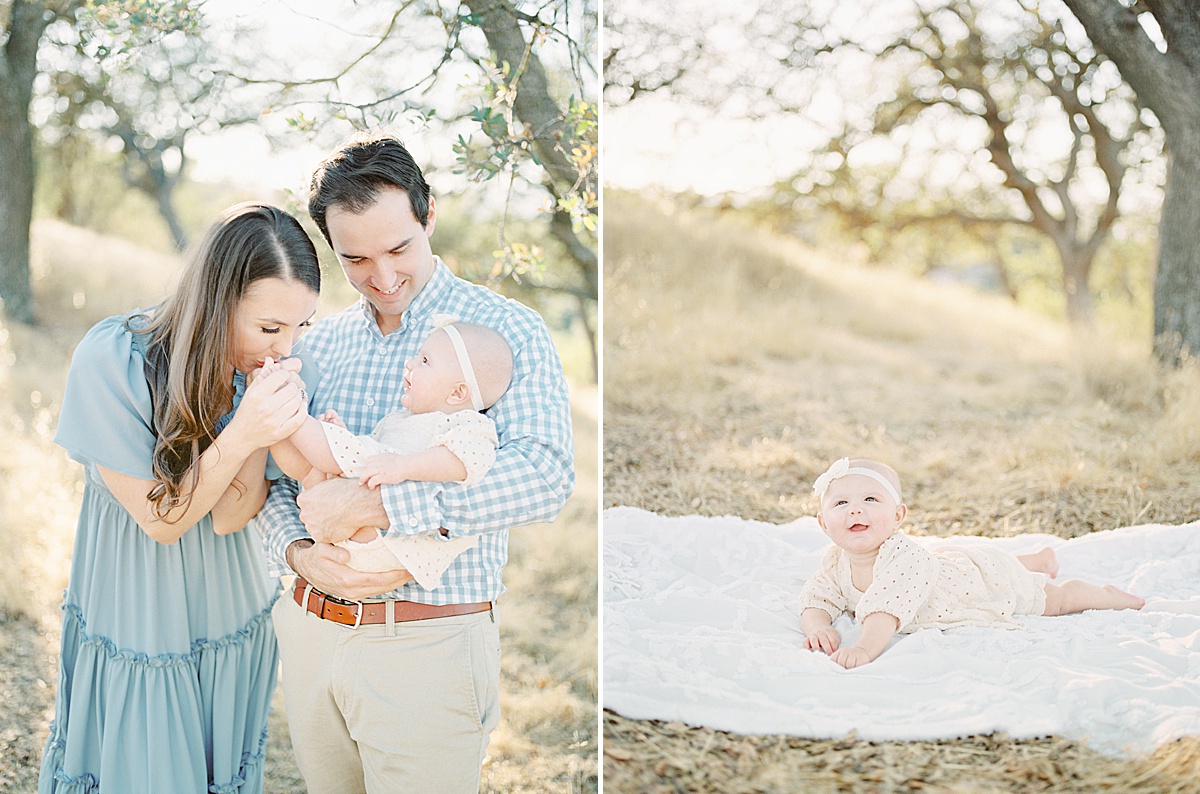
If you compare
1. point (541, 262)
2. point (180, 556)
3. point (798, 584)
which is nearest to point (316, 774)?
point (180, 556)

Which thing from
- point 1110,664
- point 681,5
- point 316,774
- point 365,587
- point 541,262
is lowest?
point 316,774

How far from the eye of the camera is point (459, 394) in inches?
77.5

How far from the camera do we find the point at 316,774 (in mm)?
2115

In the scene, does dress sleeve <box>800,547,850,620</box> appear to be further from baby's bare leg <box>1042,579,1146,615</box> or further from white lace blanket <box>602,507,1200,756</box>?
baby's bare leg <box>1042,579,1146,615</box>

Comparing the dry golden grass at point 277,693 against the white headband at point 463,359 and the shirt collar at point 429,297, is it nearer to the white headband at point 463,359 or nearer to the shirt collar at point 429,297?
the shirt collar at point 429,297

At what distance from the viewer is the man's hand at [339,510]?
6.25ft

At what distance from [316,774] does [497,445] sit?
0.84m

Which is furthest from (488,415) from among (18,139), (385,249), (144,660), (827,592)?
(18,139)

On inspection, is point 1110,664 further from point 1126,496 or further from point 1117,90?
point 1117,90

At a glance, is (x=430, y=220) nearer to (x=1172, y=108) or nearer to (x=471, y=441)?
(x=471, y=441)

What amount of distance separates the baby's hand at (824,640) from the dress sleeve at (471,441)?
1.09 m

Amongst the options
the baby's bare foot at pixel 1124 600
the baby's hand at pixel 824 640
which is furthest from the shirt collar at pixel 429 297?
the baby's bare foot at pixel 1124 600

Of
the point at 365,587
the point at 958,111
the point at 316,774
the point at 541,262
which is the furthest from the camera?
the point at 958,111

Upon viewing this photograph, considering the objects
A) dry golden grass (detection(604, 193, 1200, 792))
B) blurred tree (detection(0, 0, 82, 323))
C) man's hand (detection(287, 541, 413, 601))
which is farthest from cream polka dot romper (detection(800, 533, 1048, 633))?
blurred tree (detection(0, 0, 82, 323))
